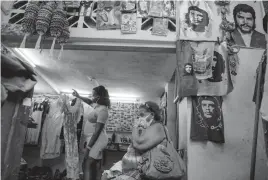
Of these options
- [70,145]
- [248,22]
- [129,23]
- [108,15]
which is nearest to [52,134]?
[70,145]

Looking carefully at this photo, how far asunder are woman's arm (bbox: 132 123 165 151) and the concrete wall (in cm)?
75

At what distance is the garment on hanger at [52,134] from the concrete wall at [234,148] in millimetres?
4094

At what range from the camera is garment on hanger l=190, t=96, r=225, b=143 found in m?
3.05

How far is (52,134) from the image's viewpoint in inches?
233

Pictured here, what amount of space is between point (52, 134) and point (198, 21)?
488 centimetres

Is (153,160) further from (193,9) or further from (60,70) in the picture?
(60,70)

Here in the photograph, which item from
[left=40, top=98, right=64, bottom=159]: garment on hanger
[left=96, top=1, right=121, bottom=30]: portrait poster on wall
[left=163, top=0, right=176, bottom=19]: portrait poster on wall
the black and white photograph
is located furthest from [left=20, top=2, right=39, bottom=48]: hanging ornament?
[left=40, top=98, right=64, bottom=159]: garment on hanger

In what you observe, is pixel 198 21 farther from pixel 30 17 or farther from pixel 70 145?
pixel 70 145

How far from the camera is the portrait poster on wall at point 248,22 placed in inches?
135

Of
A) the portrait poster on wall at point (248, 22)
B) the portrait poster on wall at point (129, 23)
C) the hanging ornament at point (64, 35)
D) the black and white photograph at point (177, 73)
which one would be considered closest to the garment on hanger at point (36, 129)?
the black and white photograph at point (177, 73)

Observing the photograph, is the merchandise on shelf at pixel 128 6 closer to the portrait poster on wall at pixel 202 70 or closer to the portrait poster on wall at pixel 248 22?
the portrait poster on wall at pixel 202 70

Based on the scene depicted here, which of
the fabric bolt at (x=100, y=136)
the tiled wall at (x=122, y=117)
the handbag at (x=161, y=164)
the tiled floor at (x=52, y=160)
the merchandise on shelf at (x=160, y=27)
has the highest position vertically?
the merchandise on shelf at (x=160, y=27)

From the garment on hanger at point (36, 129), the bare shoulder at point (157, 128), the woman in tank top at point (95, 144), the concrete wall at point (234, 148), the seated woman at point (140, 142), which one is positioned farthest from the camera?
the garment on hanger at point (36, 129)

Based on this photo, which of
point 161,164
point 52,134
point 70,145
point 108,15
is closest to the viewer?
point 161,164
